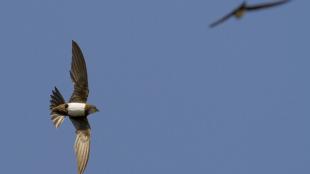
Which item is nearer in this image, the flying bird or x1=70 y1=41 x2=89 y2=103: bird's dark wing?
the flying bird

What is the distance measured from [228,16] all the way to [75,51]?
6787mm

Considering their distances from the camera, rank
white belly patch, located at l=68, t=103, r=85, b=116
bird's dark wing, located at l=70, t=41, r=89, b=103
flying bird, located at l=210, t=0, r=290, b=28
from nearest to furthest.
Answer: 1. flying bird, located at l=210, t=0, r=290, b=28
2. white belly patch, located at l=68, t=103, r=85, b=116
3. bird's dark wing, located at l=70, t=41, r=89, b=103

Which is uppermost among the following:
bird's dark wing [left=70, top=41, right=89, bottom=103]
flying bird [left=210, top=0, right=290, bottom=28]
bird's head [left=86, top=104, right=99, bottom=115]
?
bird's dark wing [left=70, top=41, right=89, bottom=103]

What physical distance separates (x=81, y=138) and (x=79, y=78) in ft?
3.12

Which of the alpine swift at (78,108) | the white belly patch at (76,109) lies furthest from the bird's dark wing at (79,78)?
the white belly patch at (76,109)

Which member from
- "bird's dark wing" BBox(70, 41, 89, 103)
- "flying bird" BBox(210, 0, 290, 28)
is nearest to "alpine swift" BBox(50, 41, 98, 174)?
"bird's dark wing" BBox(70, 41, 89, 103)

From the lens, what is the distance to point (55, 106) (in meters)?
9.30

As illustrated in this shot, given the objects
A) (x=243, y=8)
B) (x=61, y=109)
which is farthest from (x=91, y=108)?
(x=243, y=8)

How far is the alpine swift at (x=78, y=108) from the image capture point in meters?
9.18

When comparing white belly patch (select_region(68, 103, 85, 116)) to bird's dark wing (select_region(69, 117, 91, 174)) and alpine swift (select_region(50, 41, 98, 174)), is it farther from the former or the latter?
bird's dark wing (select_region(69, 117, 91, 174))

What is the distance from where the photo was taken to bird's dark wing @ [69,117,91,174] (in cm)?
935

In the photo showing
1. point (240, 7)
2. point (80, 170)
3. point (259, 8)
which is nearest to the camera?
point (259, 8)

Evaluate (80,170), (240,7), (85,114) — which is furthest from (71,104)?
(240,7)

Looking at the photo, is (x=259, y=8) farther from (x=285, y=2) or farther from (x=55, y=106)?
(x=55, y=106)
